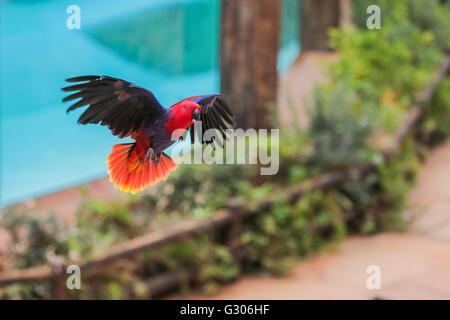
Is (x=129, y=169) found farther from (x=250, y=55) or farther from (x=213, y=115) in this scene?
(x=250, y=55)

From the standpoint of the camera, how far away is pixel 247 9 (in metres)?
5.52

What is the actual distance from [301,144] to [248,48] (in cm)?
103

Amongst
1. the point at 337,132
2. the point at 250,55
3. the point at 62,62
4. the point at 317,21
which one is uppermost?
the point at 317,21

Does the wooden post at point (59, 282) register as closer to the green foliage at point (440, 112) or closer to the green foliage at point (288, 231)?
the green foliage at point (288, 231)

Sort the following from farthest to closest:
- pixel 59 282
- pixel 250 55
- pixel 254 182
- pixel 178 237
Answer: pixel 250 55
pixel 254 182
pixel 178 237
pixel 59 282

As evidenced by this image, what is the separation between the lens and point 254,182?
17.2 feet

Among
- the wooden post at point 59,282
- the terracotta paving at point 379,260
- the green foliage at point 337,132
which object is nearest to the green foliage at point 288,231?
the terracotta paving at point 379,260

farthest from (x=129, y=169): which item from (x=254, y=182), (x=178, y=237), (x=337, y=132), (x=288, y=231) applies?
(x=337, y=132)

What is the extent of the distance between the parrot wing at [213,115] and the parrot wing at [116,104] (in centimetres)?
5

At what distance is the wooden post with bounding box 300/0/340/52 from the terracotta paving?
4.10 m

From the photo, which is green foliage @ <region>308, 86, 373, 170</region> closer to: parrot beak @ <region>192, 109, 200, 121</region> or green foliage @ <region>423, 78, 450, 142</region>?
green foliage @ <region>423, 78, 450, 142</region>

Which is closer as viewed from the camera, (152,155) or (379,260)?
(152,155)

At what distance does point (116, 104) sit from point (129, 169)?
3.7 inches
